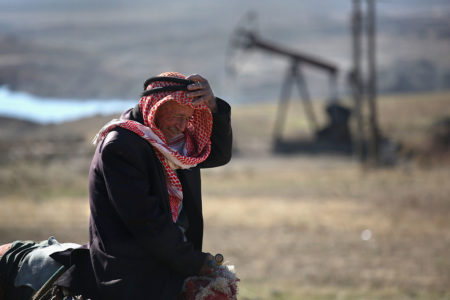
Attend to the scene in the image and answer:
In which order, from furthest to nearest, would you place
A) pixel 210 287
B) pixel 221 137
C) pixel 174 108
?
pixel 221 137, pixel 174 108, pixel 210 287

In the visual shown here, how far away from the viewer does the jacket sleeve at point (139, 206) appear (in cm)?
321

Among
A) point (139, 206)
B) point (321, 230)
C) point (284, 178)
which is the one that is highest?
point (139, 206)

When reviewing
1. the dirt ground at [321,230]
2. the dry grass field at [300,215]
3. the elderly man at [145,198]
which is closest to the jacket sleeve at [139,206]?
the elderly man at [145,198]

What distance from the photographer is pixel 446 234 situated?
41.9 ft

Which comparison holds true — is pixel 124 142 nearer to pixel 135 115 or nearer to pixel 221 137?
pixel 135 115

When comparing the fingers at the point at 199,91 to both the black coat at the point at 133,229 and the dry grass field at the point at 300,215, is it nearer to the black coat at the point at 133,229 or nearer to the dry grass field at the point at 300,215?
the black coat at the point at 133,229

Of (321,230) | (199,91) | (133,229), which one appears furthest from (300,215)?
(133,229)

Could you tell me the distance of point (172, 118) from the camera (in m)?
3.50

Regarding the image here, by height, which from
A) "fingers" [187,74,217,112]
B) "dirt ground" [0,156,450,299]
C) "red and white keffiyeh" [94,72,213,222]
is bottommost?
"dirt ground" [0,156,450,299]

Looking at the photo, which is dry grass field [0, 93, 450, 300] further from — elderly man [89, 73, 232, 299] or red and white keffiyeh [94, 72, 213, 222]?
elderly man [89, 73, 232, 299]

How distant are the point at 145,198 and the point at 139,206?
0.05 metres

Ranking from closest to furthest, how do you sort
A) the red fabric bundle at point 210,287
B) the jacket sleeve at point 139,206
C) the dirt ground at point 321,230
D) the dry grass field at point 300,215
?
the jacket sleeve at point 139,206 < the red fabric bundle at point 210,287 < the dirt ground at point 321,230 < the dry grass field at point 300,215

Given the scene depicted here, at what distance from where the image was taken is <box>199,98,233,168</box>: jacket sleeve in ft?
12.3

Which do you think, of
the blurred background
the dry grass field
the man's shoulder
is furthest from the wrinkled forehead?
the dry grass field
